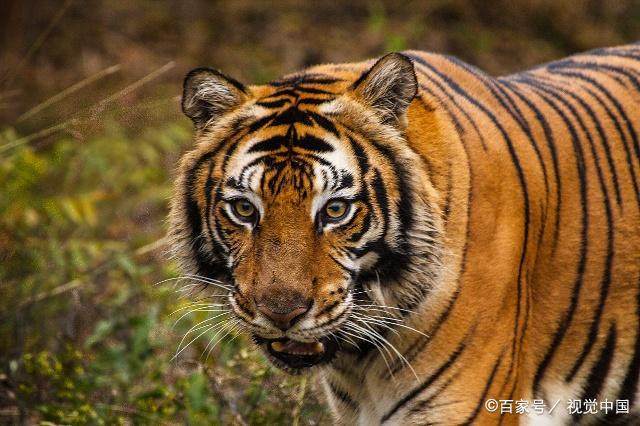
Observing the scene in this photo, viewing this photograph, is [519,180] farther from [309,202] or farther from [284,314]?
[284,314]

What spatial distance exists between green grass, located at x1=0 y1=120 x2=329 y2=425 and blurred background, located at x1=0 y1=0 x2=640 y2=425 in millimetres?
11

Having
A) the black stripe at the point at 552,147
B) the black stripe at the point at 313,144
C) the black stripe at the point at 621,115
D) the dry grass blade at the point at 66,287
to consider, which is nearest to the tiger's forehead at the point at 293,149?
the black stripe at the point at 313,144

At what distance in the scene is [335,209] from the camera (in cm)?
259

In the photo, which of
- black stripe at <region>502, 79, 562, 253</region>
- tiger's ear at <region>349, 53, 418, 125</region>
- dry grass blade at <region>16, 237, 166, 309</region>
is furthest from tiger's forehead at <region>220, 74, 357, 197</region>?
dry grass blade at <region>16, 237, 166, 309</region>

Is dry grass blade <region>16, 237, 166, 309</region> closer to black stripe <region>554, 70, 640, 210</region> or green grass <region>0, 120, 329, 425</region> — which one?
green grass <region>0, 120, 329, 425</region>

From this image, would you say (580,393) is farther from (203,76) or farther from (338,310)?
(203,76)

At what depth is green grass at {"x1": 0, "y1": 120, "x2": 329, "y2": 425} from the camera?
12.1 ft

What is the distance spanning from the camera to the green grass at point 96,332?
367cm

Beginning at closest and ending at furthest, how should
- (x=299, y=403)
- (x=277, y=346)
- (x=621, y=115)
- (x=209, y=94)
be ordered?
1. (x=277, y=346)
2. (x=209, y=94)
3. (x=621, y=115)
4. (x=299, y=403)

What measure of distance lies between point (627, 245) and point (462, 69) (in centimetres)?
77

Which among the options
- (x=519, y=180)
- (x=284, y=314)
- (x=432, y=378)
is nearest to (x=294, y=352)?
(x=284, y=314)

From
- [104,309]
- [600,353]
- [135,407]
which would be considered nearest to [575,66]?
[600,353]

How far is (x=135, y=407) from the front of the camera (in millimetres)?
3928

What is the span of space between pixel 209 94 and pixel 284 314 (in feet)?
2.38
